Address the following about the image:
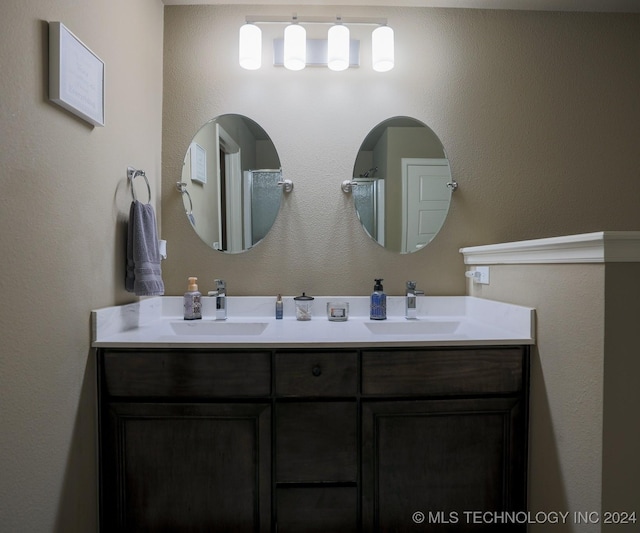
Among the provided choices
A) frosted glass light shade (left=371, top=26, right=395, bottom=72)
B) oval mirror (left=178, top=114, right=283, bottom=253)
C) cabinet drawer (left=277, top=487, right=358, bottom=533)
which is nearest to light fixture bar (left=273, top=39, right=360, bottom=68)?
frosted glass light shade (left=371, top=26, right=395, bottom=72)

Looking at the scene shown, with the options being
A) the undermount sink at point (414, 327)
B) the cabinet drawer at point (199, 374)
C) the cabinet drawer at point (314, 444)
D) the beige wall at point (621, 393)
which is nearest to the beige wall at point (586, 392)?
the beige wall at point (621, 393)

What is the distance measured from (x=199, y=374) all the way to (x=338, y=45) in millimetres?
1493

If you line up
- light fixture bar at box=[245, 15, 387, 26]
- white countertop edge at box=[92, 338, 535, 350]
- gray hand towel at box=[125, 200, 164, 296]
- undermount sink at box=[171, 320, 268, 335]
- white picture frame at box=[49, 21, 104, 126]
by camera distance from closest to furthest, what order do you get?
white picture frame at box=[49, 21, 104, 126], white countertop edge at box=[92, 338, 535, 350], gray hand towel at box=[125, 200, 164, 296], undermount sink at box=[171, 320, 268, 335], light fixture bar at box=[245, 15, 387, 26]

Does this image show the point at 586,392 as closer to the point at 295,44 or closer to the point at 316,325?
the point at 316,325

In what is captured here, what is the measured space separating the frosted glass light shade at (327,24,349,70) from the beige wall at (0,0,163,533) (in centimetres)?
82

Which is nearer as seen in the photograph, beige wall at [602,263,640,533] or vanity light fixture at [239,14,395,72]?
beige wall at [602,263,640,533]

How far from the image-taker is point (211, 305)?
5.70ft

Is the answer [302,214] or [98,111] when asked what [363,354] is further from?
[98,111]

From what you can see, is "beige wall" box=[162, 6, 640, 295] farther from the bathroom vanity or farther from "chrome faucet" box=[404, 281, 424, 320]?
the bathroom vanity

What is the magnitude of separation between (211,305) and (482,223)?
1.34m

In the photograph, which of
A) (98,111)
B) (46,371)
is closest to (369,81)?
(98,111)

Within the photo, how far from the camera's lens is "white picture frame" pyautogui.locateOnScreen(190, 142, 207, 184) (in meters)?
1.77

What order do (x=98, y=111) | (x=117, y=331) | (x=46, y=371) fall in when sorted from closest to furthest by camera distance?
(x=46, y=371) < (x=98, y=111) < (x=117, y=331)

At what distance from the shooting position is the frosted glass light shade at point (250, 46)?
168 centimetres
